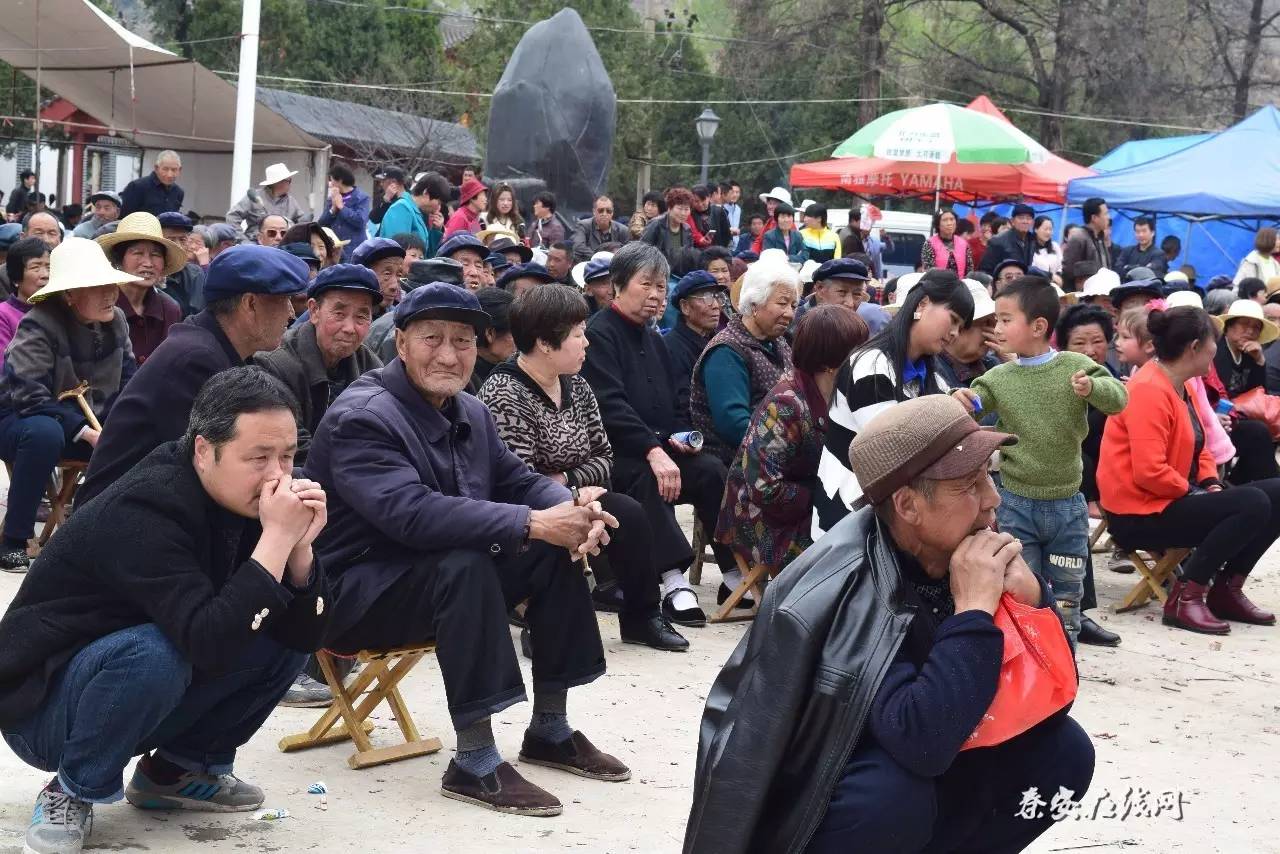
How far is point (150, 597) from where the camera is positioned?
3.68 metres

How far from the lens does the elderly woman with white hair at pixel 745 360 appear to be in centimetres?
739

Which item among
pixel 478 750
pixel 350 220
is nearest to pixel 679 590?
pixel 478 750

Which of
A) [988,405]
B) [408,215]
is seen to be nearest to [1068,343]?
[988,405]

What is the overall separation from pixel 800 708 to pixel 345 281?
3249mm

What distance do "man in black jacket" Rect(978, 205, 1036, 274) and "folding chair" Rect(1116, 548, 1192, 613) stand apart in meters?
9.56

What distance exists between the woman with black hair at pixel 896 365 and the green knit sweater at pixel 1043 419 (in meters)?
0.32

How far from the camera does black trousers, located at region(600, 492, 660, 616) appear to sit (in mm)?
6289

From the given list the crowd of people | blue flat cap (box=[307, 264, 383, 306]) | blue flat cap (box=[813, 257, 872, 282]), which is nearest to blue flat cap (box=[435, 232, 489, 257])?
the crowd of people

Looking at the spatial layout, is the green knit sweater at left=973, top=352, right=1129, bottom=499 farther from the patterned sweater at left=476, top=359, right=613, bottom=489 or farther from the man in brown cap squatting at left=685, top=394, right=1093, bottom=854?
the man in brown cap squatting at left=685, top=394, right=1093, bottom=854

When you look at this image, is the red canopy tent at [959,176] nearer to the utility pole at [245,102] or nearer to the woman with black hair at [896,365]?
the utility pole at [245,102]

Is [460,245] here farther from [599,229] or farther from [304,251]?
[599,229]

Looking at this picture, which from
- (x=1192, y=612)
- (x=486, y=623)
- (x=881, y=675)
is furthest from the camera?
(x=1192, y=612)

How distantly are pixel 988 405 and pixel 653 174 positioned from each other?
36808 mm

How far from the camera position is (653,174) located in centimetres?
4284
